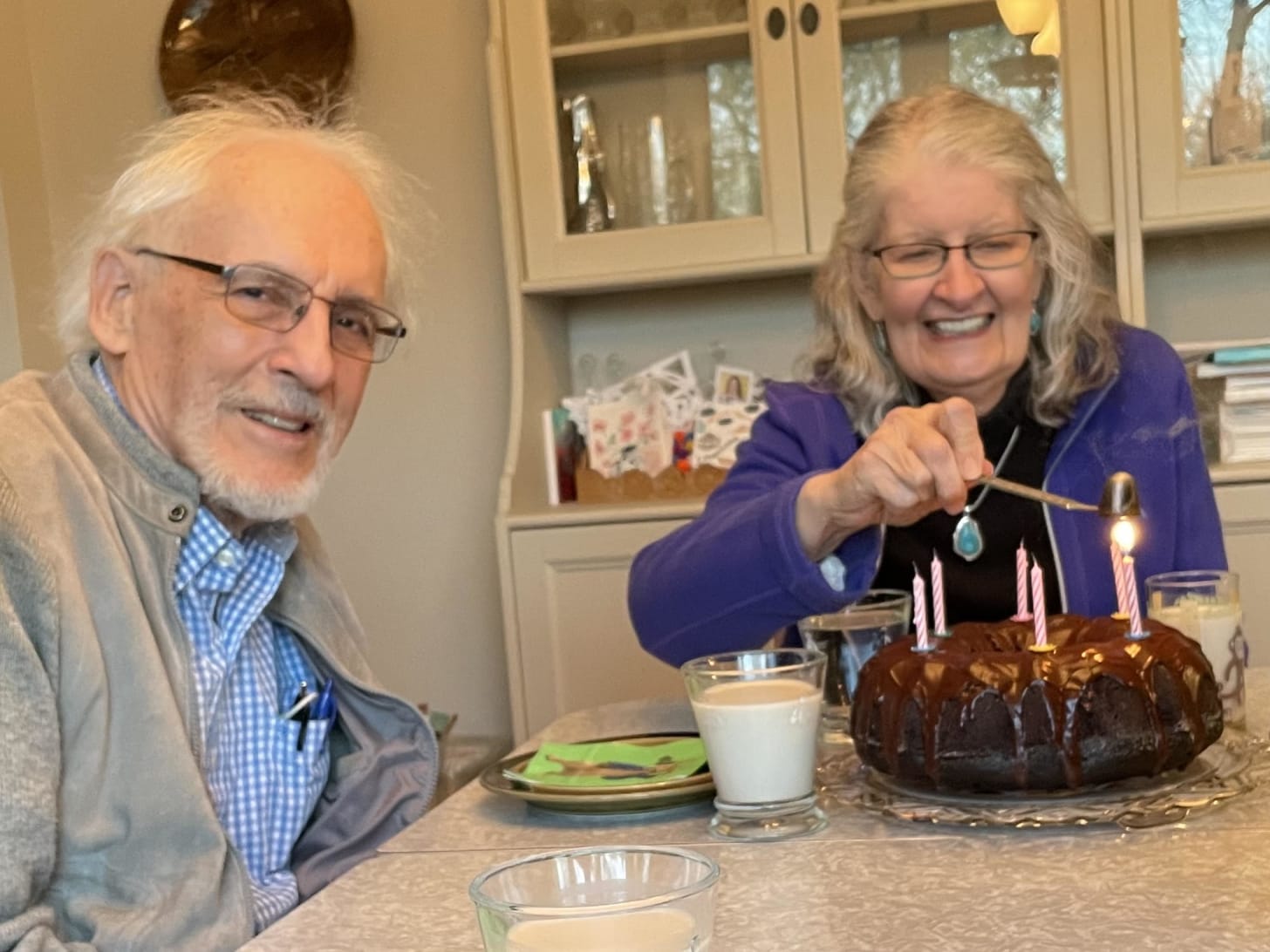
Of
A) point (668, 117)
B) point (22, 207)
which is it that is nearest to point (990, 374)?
point (668, 117)

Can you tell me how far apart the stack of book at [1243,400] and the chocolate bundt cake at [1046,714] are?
58.1 inches

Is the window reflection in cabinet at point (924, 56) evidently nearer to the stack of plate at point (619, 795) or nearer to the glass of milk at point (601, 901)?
the stack of plate at point (619, 795)

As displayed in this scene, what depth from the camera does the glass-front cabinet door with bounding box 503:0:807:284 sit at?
2.48 m

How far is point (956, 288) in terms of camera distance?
1.50 metres

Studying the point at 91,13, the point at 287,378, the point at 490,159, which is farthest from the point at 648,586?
the point at 91,13

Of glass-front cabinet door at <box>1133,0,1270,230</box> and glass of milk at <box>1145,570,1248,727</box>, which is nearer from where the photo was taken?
glass of milk at <box>1145,570,1248,727</box>

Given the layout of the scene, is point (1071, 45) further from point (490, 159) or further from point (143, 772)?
point (143, 772)

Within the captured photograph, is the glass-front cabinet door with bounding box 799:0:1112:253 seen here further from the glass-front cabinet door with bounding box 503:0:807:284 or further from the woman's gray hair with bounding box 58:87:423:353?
the woman's gray hair with bounding box 58:87:423:353

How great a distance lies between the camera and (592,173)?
8.54 ft

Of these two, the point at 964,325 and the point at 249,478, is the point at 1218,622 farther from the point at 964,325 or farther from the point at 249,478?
the point at 249,478

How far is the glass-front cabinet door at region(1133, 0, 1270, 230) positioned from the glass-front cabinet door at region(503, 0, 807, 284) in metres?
0.58

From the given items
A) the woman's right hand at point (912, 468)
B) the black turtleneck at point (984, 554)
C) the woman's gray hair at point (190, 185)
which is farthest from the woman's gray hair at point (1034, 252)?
the woman's gray hair at point (190, 185)

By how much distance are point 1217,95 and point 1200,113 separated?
4cm

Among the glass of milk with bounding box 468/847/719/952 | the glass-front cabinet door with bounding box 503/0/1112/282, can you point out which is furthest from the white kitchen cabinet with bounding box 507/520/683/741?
the glass of milk with bounding box 468/847/719/952
